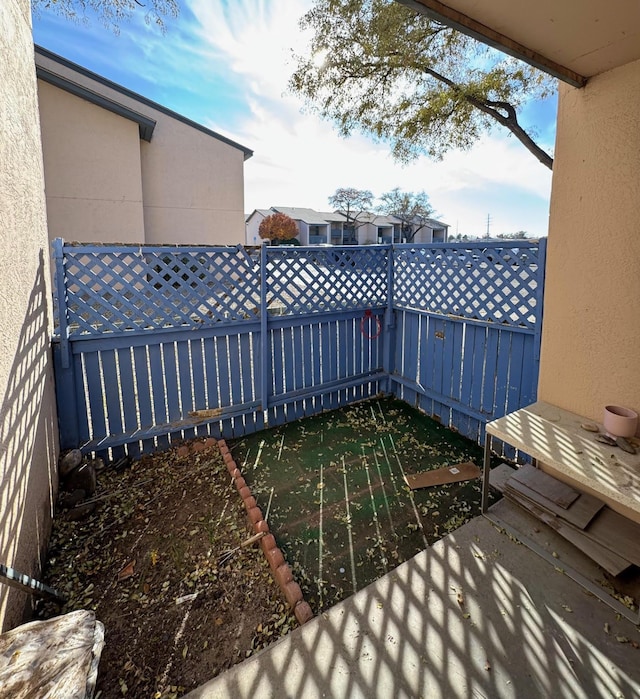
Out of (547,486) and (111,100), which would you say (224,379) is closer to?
(547,486)

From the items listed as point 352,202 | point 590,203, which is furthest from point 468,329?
point 352,202

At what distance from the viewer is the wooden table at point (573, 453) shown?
173cm

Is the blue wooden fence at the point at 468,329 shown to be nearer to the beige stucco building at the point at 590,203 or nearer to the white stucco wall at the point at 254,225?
the beige stucco building at the point at 590,203

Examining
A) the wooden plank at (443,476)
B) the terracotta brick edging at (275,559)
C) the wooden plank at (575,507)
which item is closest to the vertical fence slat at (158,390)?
the terracotta brick edging at (275,559)

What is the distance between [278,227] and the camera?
31.5 meters

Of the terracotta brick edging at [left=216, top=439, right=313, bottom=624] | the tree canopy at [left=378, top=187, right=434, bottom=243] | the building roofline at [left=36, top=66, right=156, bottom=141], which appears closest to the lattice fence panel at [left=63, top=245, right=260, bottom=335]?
the terracotta brick edging at [left=216, top=439, right=313, bottom=624]

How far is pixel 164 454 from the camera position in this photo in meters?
3.42

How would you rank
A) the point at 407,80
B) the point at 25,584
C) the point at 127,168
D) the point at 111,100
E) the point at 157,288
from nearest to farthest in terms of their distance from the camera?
1. the point at 25,584
2. the point at 157,288
3. the point at 407,80
4. the point at 111,100
5. the point at 127,168

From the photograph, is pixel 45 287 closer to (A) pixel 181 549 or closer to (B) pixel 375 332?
(A) pixel 181 549

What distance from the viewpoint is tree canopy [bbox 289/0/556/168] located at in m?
5.72

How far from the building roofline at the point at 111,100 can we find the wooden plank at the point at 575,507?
10.4 metres

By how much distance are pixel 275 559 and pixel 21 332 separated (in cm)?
197

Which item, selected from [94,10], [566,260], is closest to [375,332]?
[566,260]

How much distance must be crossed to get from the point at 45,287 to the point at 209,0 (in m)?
3.07
